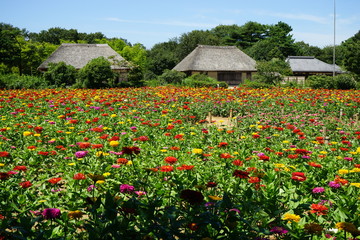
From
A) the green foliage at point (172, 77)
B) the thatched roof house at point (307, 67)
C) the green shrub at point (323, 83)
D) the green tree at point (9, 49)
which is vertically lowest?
the green shrub at point (323, 83)

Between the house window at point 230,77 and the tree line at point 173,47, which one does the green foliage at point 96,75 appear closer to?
the tree line at point 173,47

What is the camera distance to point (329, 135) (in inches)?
299

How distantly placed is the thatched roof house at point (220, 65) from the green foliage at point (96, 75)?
614 inches

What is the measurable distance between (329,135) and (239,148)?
9.64 ft

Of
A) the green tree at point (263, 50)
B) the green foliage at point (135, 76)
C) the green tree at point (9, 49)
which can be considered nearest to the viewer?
the green foliage at point (135, 76)

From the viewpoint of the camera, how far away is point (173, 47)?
68.3 m

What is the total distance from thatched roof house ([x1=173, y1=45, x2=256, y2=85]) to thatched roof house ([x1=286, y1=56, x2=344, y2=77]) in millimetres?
9599

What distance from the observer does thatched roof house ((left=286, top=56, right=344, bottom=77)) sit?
1810 inches

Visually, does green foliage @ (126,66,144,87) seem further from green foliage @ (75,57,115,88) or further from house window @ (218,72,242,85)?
house window @ (218,72,242,85)

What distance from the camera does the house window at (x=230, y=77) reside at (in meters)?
39.8

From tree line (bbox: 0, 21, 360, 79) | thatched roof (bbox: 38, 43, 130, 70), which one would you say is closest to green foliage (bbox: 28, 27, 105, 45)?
tree line (bbox: 0, 21, 360, 79)

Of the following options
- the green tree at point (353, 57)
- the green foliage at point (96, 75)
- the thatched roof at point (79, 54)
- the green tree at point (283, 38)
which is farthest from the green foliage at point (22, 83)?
the green tree at point (283, 38)

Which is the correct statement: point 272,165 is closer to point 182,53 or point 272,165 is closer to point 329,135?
point 329,135

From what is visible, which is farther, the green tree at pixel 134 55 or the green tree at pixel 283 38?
the green tree at pixel 283 38
